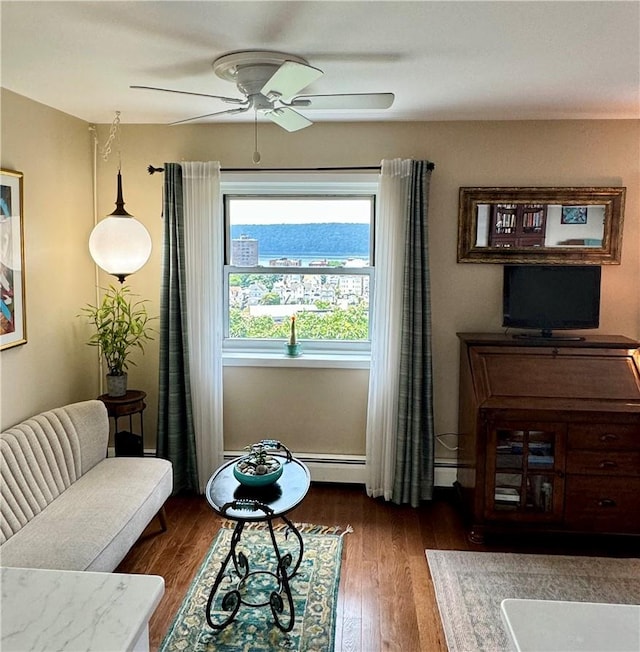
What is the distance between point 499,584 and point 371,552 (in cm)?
68

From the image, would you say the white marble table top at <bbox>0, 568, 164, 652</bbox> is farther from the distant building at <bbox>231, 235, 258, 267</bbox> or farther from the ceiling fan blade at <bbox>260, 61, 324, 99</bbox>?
the distant building at <bbox>231, 235, 258, 267</bbox>

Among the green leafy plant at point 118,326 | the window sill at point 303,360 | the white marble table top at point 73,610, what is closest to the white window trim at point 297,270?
the window sill at point 303,360

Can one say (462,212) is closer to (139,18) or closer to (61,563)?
(139,18)

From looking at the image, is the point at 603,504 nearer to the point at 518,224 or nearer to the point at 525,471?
the point at 525,471

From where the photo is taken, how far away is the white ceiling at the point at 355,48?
1.86 metres

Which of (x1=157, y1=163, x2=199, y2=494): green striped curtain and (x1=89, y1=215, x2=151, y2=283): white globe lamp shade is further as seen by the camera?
(x1=157, y1=163, x2=199, y2=494): green striped curtain

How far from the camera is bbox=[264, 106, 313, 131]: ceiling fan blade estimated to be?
2422mm

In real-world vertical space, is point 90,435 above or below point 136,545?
above

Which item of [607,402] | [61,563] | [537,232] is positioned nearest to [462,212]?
[537,232]

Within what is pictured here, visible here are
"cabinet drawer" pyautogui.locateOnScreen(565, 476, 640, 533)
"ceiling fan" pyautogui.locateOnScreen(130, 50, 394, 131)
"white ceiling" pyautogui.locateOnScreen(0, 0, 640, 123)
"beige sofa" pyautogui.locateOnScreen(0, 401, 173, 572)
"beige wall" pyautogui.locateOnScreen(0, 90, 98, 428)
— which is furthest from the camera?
"cabinet drawer" pyautogui.locateOnScreen(565, 476, 640, 533)

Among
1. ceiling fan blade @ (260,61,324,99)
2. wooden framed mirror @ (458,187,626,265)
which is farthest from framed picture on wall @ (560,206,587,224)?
ceiling fan blade @ (260,61,324,99)

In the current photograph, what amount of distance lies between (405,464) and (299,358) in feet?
3.22

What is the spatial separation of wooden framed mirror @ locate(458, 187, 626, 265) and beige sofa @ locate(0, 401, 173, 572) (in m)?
2.39

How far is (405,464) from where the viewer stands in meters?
3.61
